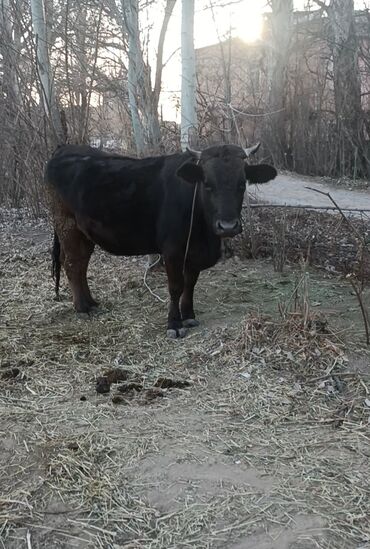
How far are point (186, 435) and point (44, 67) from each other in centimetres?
694

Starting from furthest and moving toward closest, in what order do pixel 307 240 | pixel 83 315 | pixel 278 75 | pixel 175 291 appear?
1. pixel 278 75
2. pixel 307 240
3. pixel 83 315
4. pixel 175 291

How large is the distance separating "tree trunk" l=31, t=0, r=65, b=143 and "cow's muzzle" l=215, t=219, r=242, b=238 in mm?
4395

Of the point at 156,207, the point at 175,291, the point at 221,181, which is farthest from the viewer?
the point at 156,207

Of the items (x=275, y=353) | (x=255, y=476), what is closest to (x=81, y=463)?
(x=255, y=476)

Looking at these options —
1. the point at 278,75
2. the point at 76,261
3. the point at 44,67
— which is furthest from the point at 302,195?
the point at 76,261

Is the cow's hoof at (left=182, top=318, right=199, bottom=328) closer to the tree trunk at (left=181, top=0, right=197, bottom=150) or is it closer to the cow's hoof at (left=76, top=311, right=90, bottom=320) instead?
the cow's hoof at (left=76, top=311, right=90, bottom=320)

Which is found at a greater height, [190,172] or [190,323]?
[190,172]

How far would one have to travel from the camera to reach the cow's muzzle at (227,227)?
502 cm

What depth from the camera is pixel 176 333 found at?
5.58 metres

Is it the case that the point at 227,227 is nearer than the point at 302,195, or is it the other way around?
the point at 227,227

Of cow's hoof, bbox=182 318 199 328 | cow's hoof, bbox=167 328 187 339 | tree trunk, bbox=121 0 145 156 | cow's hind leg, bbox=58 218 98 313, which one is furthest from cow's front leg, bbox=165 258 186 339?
tree trunk, bbox=121 0 145 156

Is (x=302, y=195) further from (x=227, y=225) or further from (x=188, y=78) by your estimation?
(x=227, y=225)

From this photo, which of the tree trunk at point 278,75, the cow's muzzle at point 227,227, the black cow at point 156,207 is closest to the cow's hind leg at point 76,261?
the black cow at point 156,207

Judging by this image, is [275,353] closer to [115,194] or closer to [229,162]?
[229,162]
